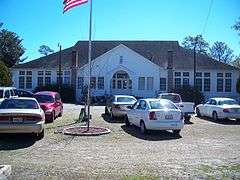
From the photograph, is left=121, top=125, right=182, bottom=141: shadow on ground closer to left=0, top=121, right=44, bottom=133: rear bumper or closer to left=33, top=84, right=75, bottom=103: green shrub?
left=0, top=121, right=44, bottom=133: rear bumper

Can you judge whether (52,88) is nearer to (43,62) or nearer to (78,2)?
(43,62)

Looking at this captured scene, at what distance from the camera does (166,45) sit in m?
54.1

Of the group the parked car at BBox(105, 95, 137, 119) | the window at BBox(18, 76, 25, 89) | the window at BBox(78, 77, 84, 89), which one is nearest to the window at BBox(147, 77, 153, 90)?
the window at BBox(78, 77, 84, 89)

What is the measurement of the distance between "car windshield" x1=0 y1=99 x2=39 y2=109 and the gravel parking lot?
107 centimetres

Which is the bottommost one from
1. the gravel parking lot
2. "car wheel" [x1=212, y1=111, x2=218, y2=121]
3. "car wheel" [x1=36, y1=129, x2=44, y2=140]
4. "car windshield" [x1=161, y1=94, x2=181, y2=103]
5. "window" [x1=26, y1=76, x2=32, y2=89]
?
the gravel parking lot

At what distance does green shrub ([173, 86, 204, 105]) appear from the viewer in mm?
44344

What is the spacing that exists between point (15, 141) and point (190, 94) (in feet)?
107

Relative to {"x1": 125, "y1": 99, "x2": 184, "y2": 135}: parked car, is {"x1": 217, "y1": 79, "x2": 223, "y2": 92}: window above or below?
above

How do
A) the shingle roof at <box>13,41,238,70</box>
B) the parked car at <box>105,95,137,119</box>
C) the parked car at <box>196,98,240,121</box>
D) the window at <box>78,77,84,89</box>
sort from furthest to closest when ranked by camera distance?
1. the shingle roof at <box>13,41,238,70</box>
2. the window at <box>78,77,84,89</box>
3. the parked car at <box>196,98,240,121</box>
4. the parked car at <box>105,95,137,119</box>

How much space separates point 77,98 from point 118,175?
3956 centimetres

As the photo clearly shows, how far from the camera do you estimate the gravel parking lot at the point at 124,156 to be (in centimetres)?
923

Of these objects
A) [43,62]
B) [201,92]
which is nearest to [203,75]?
[201,92]

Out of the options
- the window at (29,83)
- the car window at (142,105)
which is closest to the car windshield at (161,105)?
the car window at (142,105)

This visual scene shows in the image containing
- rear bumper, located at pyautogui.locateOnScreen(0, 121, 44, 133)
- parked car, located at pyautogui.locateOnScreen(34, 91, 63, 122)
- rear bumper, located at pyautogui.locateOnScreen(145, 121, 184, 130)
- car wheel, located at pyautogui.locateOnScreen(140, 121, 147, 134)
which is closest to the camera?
rear bumper, located at pyautogui.locateOnScreen(0, 121, 44, 133)
